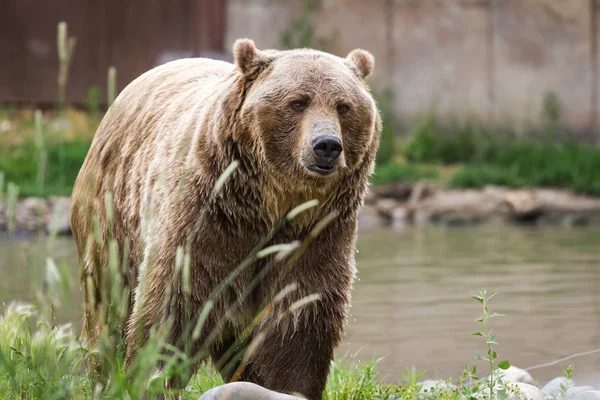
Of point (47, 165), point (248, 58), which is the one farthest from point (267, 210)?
point (47, 165)

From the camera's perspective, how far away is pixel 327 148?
11.5ft

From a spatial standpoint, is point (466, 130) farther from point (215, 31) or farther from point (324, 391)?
point (324, 391)

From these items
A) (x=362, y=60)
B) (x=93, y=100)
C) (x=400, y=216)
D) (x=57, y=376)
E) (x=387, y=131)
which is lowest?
(x=400, y=216)

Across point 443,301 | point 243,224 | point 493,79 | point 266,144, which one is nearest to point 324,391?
point 243,224

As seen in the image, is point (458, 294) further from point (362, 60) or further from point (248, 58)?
point (248, 58)

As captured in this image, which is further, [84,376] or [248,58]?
[248,58]

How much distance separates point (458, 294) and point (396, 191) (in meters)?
5.34

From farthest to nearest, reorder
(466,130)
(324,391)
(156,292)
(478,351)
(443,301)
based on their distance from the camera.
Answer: (466,130), (443,301), (478,351), (324,391), (156,292)

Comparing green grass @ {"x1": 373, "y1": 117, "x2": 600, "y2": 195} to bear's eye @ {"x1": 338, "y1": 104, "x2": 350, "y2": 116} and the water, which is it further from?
bear's eye @ {"x1": 338, "y1": 104, "x2": 350, "y2": 116}

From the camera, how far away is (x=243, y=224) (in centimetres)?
374

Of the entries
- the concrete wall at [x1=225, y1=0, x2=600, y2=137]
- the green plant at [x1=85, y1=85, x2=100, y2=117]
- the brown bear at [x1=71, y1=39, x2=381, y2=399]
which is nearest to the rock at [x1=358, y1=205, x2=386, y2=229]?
the concrete wall at [x1=225, y1=0, x2=600, y2=137]

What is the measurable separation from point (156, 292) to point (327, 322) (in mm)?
684

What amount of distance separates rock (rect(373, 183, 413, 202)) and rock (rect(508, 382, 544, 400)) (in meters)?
8.36

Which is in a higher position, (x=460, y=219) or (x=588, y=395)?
(x=588, y=395)
